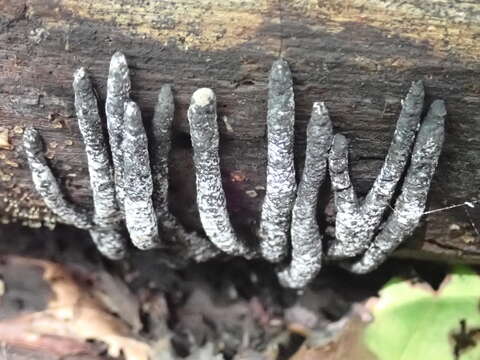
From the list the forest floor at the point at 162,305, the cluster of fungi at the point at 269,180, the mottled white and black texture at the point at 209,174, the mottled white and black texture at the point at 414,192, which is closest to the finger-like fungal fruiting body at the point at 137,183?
the cluster of fungi at the point at 269,180

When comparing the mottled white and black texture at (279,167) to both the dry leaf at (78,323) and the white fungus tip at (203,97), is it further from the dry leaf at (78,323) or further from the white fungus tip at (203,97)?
the dry leaf at (78,323)

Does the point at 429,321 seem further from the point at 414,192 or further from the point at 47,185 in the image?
the point at 47,185

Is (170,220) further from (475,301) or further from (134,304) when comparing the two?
(475,301)

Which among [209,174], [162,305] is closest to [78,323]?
[162,305]

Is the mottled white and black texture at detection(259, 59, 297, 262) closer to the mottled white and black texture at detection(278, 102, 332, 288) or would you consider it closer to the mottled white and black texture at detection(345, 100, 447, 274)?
the mottled white and black texture at detection(278, 102, 332, 288)

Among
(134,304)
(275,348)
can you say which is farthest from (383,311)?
(134,304)
